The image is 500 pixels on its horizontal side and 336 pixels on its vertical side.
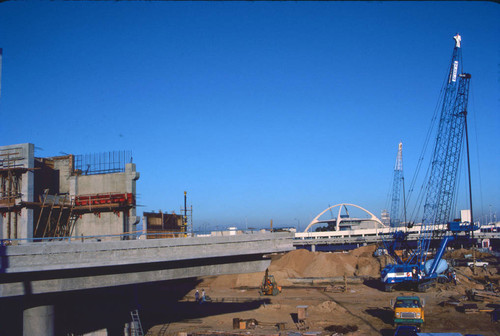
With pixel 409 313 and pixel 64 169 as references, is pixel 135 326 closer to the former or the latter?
pixel 64 169

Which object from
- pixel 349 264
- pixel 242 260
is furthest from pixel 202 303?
pixel 349 264

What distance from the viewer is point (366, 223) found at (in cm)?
14325

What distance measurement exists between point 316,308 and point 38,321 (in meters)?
23.7

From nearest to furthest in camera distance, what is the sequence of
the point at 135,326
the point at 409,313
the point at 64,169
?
the point at 135,326, the point at 409,313, the point at 64,169

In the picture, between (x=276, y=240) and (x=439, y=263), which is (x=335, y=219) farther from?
(x=276, y=240)

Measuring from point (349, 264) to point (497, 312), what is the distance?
34.6m

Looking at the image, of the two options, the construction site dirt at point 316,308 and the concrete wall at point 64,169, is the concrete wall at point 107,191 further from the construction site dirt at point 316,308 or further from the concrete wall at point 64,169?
the construction site dirt at point 316,308

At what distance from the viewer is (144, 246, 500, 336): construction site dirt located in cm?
2991

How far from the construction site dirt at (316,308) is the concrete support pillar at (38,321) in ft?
31.8

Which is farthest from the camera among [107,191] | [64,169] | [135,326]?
[64,169]

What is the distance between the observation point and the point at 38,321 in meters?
20.0

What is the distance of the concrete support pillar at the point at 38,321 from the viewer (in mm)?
19984

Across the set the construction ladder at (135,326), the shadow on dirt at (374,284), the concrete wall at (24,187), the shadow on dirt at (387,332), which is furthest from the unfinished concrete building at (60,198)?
the shadow on dirt at (374,284)

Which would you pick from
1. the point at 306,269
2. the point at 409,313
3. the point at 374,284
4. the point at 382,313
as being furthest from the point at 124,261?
the point at 306,269
